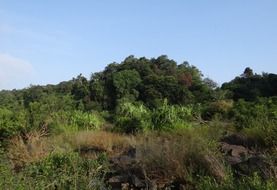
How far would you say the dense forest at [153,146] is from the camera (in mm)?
7742

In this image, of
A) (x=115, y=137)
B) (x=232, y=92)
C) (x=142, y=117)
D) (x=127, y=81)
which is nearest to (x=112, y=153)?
(x=115, y=137)

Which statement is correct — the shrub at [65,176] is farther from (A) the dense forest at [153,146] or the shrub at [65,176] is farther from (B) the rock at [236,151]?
(B) the rock at [236,151]

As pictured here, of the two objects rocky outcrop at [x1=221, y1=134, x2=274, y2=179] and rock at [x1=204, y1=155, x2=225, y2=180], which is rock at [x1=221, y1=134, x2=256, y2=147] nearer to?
rocky outcrop at [x1=221, y1=134, x2=274, y2=179]

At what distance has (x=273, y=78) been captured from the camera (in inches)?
1191

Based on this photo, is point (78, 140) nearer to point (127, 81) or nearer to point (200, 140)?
point (200, 140)

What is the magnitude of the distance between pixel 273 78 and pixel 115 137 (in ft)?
58.0

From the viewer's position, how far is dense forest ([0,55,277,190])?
7.74m

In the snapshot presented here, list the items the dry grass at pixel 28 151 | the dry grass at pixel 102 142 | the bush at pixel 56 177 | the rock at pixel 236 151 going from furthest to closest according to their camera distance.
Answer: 1. the dry grass at pixel 102 142
2. the dry grass at pixel 28 151
3. the rock at pixel 236 151
4. the bush at pixel 56 177

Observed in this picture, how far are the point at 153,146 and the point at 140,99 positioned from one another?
80.9ft

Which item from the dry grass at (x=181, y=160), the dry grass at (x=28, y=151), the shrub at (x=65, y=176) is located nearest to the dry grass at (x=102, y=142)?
the dry grass at (x=28, y=151)

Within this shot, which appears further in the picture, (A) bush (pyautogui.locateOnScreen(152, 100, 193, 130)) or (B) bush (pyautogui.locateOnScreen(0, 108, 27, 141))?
(A) bush (pyautogui.locateOnScreen(152, 100, 193, 130))

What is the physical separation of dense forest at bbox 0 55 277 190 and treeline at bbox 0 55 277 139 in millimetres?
74

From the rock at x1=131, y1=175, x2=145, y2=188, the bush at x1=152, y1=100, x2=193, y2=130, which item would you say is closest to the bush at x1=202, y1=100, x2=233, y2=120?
the bush at x1=152, y1=100, x2=193, y2=130

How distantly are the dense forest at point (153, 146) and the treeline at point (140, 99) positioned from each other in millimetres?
74
